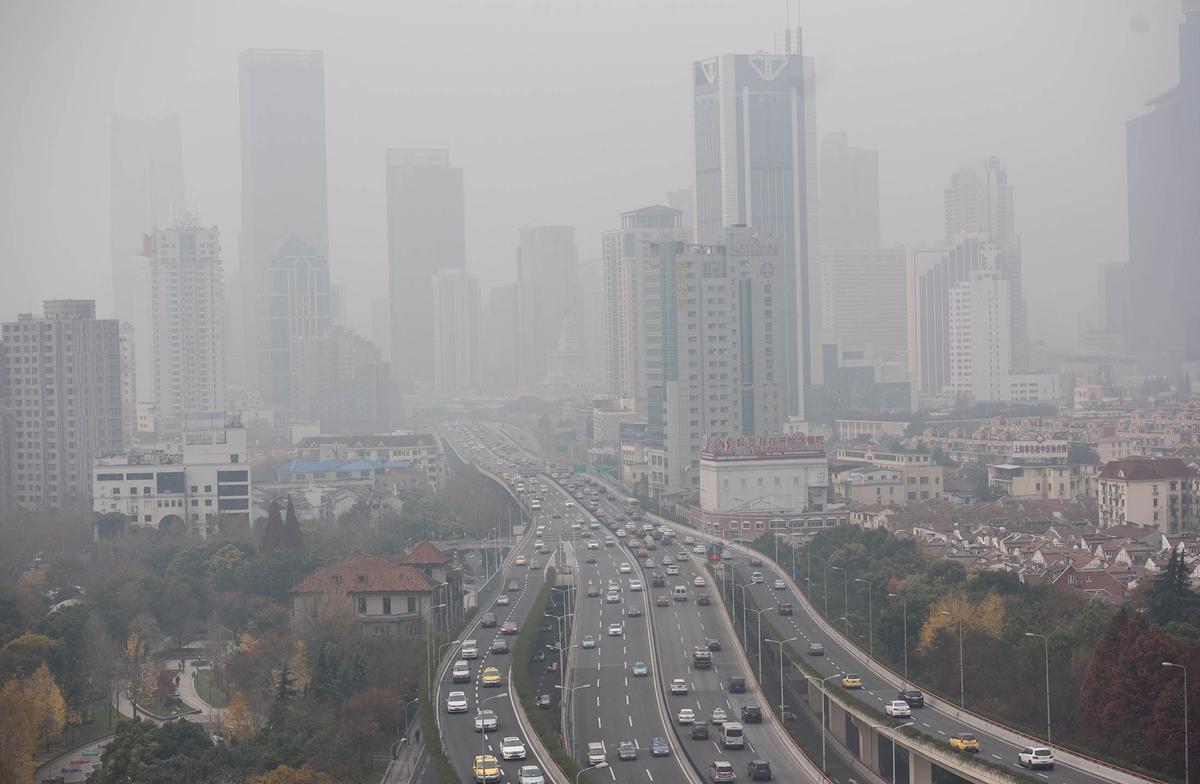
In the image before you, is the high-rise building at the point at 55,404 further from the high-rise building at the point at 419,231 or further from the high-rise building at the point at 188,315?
the high-rise building at the point at 419,231

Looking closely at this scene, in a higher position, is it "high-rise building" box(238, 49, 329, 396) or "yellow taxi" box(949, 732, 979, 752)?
"high-rise building" box(238, 49, 329, 396)

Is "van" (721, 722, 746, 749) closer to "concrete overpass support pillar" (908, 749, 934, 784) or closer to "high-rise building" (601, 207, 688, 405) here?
"concrete overpass support pillar" (908, 749, 934, 784)

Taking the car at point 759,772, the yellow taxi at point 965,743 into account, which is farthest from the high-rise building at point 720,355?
the yellow taxi at point 965,743

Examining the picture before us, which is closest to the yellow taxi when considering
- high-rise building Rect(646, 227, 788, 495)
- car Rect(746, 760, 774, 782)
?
car Rect(746, 760, 774, 782)

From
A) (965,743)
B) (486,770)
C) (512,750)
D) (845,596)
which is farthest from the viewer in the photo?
(845,596)

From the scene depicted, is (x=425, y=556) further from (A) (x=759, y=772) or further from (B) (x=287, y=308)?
(B) (x=287, y=308)

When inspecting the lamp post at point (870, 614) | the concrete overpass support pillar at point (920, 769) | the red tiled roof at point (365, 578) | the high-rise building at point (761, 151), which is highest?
the high-rise building at point (761, 151)

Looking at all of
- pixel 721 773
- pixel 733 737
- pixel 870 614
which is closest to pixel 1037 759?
pixel 721 773
